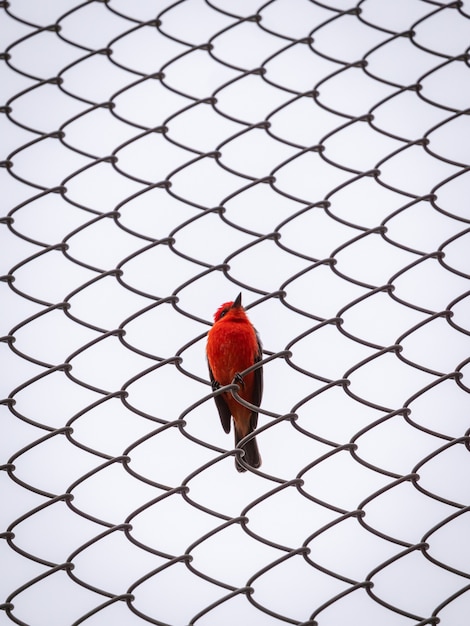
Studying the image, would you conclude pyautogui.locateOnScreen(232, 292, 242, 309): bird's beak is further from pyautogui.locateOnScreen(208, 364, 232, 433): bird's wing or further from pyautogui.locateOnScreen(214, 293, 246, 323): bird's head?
pyautogui.locateOnScreen(208, 364, 232, 433): bird's wing

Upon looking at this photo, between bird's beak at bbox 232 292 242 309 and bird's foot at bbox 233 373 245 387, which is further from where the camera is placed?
bird's beak at bbox 232 292 242 309

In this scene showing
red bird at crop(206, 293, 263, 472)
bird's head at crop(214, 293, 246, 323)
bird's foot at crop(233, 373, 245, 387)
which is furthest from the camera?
bird's head at crop(214, 293, 246, 323)

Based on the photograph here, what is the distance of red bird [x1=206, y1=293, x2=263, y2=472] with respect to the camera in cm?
548

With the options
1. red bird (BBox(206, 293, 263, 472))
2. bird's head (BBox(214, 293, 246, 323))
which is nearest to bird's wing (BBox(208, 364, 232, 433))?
red bird (BBox(206, 293, 263, 472))

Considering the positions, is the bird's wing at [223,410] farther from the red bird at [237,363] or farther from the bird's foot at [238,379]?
the bird's foot at [238,379]

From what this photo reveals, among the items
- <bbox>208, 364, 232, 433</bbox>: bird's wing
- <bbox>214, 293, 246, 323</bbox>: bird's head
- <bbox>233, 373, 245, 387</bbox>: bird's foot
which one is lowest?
<bbox>233, 373, 245, 387</bbox>: bird's foot

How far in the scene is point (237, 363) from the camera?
5473 mm

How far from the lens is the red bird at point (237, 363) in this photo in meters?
5.48

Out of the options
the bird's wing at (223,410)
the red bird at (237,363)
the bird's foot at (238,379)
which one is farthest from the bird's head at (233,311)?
the bird's foot at (238,379)

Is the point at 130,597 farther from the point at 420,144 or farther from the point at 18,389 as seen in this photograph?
the point at 420,144

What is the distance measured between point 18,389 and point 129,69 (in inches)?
47.4

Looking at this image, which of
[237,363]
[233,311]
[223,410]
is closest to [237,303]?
[233,311]

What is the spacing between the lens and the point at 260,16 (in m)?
3.67

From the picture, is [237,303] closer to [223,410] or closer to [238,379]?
[223,410]
